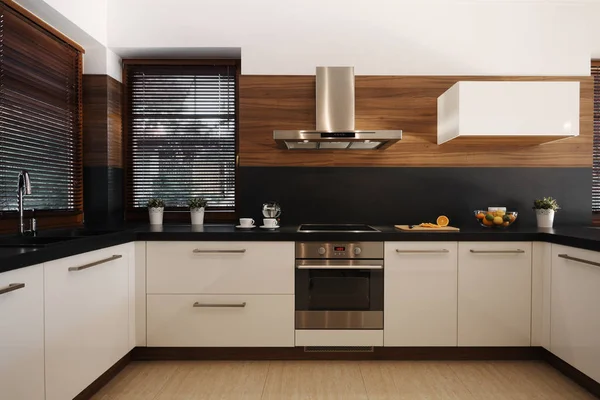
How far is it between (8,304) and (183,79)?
2.42m

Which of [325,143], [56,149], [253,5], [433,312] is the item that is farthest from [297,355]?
[253,5]

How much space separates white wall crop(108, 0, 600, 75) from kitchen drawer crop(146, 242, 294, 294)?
1616 millimetres

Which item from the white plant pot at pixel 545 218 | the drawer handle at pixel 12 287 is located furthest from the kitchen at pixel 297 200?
the white plant pot at pixel 545 218

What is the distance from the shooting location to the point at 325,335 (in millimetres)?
2834

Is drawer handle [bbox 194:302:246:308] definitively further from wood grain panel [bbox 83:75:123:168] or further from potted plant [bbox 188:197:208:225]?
wood grain panel [bbox 83:75:123:168]

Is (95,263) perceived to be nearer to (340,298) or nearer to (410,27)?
(340,298)

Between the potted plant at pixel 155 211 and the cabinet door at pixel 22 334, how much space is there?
1.54 metres

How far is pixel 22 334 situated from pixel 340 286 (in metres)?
1.78

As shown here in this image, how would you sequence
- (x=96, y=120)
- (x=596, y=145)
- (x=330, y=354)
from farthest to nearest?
1. (x=596, y=145)
2. (x=96, y=120)
3. (x=330, y=354)

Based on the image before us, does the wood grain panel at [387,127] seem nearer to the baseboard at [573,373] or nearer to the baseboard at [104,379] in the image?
the baseboard at [573,373]

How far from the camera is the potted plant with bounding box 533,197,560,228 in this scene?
315cm

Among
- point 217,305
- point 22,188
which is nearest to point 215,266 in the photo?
point 217,305

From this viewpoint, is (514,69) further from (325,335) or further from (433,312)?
(325,335)

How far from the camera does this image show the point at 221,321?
2.82 meters
